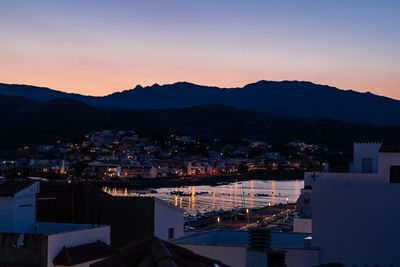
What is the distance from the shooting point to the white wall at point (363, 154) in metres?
11.9

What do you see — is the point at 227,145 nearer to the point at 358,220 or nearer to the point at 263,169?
the point at 263,169

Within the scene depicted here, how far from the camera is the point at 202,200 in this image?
73.7 metres

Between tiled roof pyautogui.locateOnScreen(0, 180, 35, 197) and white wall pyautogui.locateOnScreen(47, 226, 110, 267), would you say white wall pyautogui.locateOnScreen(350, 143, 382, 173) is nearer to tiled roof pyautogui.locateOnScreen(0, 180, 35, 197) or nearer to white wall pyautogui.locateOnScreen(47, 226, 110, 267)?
white wall pyautogui.locateOnScreen(47, 226, 110, 267)

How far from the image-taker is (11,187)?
13.2m

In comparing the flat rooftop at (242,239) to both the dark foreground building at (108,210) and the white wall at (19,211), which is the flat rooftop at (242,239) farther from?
the white wall at (19,211)

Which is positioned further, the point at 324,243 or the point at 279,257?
the point at 324,243

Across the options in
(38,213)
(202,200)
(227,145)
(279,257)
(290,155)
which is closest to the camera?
(279,257)

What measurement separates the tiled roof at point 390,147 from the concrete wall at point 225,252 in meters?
3.32

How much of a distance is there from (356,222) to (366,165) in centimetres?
233

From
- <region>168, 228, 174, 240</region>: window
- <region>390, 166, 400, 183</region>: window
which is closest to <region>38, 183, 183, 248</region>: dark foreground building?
<region>168, 228, 174, 240</region>: window

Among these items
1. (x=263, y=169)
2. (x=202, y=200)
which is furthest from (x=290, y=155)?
(x=202, y=200)

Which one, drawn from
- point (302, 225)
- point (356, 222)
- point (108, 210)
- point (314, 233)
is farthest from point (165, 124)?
point (356, 222)

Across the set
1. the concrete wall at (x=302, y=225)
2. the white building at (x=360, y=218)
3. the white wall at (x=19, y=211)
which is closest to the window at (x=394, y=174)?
the white building at (x=360, y=218)

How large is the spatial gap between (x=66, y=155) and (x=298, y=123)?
255 feet
